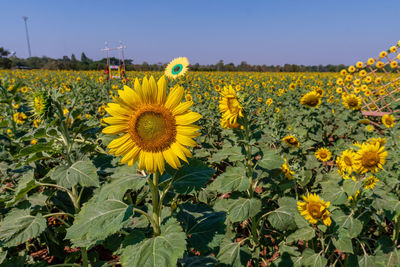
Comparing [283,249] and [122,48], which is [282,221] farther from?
[122,48]

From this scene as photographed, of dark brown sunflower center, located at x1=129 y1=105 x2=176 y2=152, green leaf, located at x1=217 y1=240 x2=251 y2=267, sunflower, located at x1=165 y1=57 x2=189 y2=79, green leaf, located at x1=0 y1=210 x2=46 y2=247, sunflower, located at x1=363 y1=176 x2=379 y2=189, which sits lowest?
green leaf, located at x1=217 y1=240 x2=251 y2=267

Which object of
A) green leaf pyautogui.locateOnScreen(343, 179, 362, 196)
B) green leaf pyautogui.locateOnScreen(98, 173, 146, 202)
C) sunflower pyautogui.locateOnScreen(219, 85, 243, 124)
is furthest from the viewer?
green leaf pyautogui.locateOnScreen(343, 179, 362, 196)

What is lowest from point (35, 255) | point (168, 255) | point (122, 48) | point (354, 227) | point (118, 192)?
point (35, 255)

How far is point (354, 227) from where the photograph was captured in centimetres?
225

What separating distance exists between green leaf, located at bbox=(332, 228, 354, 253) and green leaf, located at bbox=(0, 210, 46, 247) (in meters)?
2.31

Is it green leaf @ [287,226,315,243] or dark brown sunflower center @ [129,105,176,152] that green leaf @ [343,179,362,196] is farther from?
dark brown sunflower center @ [129,105,176,152]

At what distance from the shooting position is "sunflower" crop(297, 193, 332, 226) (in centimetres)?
220

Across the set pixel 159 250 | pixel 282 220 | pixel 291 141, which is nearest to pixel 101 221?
pixel 159 250

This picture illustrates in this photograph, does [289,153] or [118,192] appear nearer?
[118,192]

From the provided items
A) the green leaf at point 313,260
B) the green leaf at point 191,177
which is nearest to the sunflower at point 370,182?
the green leaf at point 313,260

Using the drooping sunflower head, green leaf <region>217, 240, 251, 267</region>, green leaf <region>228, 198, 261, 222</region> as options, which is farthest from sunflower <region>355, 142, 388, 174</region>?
the drooping sunflower head

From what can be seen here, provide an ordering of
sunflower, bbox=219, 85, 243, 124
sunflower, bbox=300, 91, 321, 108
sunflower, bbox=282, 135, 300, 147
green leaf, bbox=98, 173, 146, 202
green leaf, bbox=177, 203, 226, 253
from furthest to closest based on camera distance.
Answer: sunflower, bbox=300, 91, 321, 108
sunflower, bbox=282, 135, 300, 147
sunflower, bbox=219, 85, 243, 124
green leaf, bbox=177, 203, 226, 253
green leaf, bbox=98, 173, 146, 202

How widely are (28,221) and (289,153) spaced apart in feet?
9.89

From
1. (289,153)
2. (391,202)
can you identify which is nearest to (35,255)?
(289,153)
